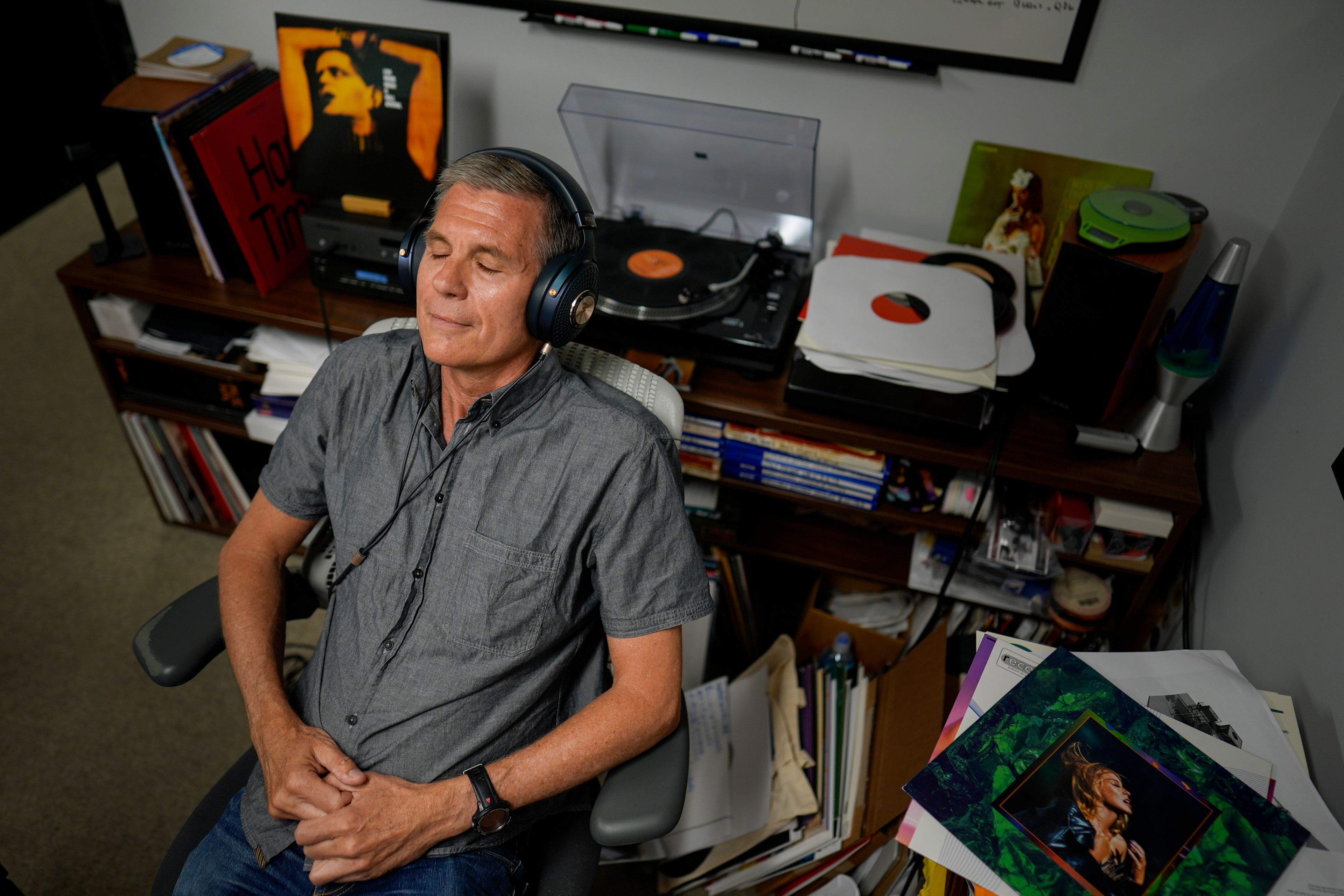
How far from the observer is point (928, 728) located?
1359 millimetres

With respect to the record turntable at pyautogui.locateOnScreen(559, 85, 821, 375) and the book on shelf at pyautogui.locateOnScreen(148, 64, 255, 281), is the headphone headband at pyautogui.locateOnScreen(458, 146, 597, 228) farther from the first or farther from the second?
the book on shelf at pyautogui.locateOnScreen(148, 64, 255, 281)

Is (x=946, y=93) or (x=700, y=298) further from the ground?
(x=946, y=93)

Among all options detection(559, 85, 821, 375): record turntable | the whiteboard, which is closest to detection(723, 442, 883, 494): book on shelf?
detection(559, 85, 821, 375): record turntable

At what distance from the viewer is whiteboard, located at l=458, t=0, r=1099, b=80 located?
4.85 ft

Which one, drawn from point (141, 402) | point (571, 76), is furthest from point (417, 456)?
point (141, 402)

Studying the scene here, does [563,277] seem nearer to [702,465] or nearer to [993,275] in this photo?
[702,465]

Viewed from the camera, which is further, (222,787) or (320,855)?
(222,787)

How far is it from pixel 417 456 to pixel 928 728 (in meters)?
0.87

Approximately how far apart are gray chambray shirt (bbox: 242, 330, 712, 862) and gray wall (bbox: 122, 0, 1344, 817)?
0.80 metres

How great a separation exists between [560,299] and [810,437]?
0.64 meters

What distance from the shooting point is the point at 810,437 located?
5.01 ft

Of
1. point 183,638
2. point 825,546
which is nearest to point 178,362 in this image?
point 183,638

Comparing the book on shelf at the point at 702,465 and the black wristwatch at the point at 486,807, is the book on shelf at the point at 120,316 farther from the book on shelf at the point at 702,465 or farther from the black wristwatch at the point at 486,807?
the black wristwatch at the point at 486,807

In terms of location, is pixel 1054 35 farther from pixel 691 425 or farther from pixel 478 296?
pixel 478 296
